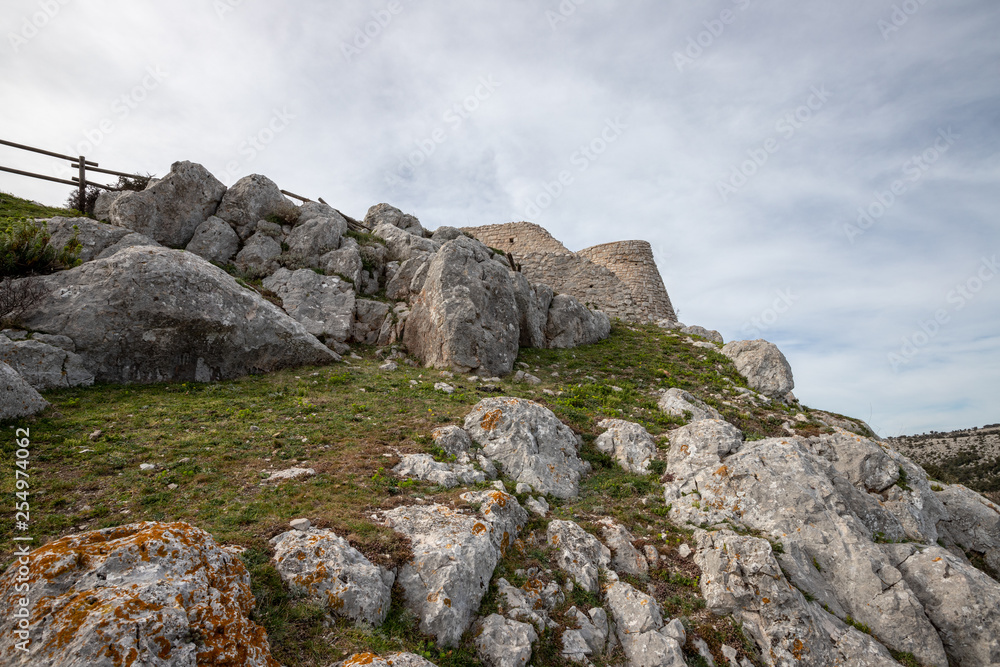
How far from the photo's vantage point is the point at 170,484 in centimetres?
862

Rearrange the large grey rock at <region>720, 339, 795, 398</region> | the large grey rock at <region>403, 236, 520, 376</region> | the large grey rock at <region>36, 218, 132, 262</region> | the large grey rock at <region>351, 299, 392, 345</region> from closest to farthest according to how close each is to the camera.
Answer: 1. the large grey rock at <region>36, 218, 132, 262</region>
2. the large grey rock at <region>403, 236, 520, 376</region>
3. the large grey rock at <region>720, 339, 795, 398</region>
4. the large grey rock at <region>351, 299, 392, 345</region>

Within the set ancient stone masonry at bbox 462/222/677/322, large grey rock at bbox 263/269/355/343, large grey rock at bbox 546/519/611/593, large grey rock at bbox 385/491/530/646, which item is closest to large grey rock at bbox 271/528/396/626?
large grey rock at bbox 385/491/530/646

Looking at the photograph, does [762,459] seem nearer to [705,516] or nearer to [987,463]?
[705,516]

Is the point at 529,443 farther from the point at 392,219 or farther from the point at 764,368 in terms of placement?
the point at 392,219

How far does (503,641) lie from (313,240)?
2209cm

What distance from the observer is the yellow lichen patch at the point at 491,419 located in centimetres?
1175

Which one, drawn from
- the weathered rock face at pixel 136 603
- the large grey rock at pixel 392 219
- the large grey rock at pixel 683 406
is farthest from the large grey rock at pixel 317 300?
the weathered rock face at pixel 136 603

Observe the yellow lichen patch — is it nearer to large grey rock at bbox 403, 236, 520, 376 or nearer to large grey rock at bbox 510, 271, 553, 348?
large grey rock at bbox 403, 236, 520, 376

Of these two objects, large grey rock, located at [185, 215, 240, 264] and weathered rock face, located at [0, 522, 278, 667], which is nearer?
Answer: weathered rock face, located at [0, 522, 278, 667]

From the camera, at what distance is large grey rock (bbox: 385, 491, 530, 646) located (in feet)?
20.9

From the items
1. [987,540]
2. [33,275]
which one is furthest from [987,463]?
[33,275]

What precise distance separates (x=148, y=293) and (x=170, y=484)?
351 inches

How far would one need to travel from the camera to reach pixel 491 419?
1191 cm

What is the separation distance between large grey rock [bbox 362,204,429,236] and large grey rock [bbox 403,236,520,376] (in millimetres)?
12296
